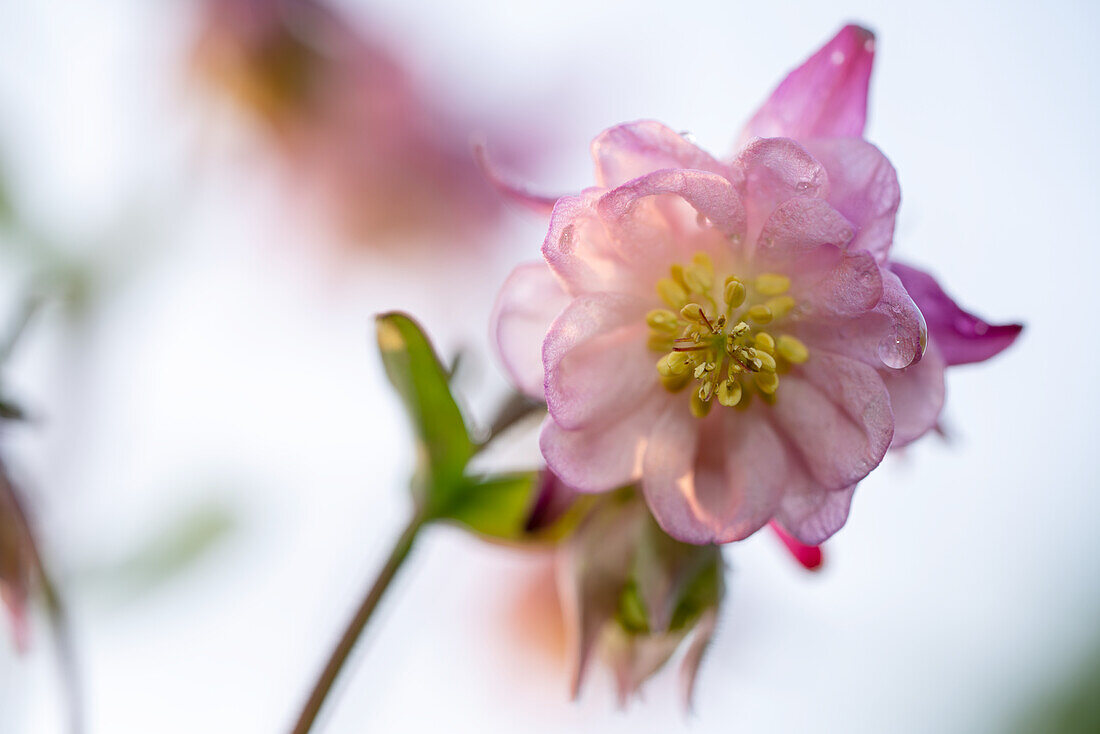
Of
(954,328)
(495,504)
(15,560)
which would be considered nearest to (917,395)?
(954,328)

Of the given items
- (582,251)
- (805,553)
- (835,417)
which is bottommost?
(805,553)

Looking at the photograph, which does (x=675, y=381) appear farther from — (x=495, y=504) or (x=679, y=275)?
(x=495, y=504)

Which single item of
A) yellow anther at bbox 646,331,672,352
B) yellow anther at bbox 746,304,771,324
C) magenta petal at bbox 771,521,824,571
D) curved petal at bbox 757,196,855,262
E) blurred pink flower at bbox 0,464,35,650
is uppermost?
curved petal at bbox 757,196,855,262

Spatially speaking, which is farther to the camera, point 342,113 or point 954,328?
point 342,113

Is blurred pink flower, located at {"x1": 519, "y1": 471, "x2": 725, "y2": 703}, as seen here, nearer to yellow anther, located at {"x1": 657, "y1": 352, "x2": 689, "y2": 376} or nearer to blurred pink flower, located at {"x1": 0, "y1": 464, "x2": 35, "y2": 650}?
yellow anther, located at {"x1": 657, "y1": 352, "x2": 689, "y2": 376}

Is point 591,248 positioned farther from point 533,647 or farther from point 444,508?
point 533,647

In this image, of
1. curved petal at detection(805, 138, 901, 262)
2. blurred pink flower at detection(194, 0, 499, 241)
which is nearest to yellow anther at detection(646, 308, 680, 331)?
curved petal at detection(805, 138, 901, 262)

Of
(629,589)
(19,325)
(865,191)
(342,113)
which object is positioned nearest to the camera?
(865,191)

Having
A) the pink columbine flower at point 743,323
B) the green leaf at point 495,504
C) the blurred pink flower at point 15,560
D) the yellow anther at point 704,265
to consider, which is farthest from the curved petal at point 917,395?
the blurred pink flower at point 15,560
